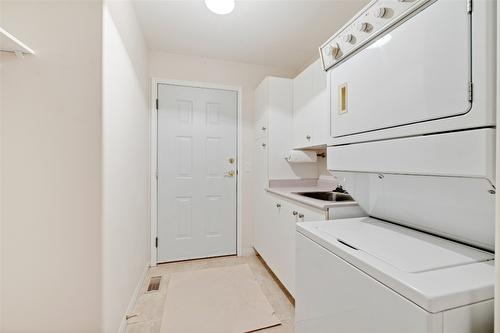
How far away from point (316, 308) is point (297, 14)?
2158 millimetres

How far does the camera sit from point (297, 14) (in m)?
1.89

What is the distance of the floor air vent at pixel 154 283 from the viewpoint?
80.4 inches

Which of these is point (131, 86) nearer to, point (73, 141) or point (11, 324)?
point (73, 141)

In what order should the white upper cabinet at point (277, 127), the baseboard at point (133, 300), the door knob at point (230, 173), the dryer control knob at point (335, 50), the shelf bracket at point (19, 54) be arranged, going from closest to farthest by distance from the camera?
the shelf bracket at point (19, 54) < the dryer control knob at point (335, 50) < the baseboard at point (133, 300) < the white upper cabinet at point (277, 127) < the door knob at point (230, 173)

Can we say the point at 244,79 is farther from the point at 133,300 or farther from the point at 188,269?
the point at 133,300

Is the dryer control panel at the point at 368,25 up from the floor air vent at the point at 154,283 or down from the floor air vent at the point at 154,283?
up

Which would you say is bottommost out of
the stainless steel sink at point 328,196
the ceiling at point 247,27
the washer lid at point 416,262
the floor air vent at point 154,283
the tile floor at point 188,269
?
the floor air vent at point 154,283

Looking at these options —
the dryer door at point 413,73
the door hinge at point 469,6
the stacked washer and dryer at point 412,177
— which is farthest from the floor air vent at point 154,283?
the door hinge at point 469,6

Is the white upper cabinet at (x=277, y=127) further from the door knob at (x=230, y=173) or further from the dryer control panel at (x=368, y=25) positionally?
the dryer control panel at (x=368, y=25)

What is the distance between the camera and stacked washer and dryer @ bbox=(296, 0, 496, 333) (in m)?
0.56

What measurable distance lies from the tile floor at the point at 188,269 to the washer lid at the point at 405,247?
3.30ft

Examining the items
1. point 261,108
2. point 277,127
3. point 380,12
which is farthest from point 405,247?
point 261,108

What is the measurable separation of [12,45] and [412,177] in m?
1.83

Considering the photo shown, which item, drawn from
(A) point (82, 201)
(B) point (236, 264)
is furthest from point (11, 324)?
(B) point (236, 264)
